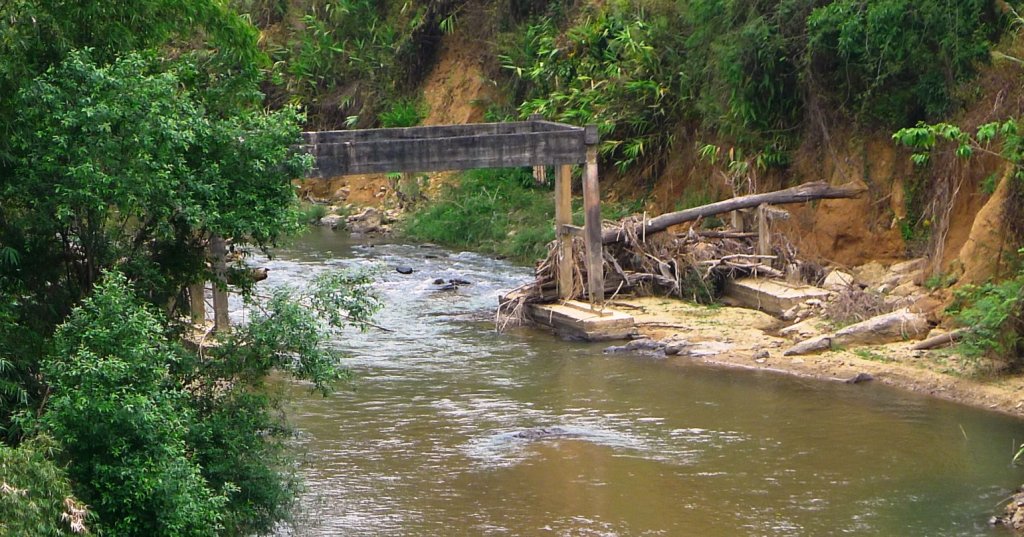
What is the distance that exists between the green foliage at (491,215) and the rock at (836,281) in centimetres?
736

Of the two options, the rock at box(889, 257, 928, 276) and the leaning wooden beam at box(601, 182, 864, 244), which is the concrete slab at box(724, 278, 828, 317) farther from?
the rock at box(889, 257, 928, 276)

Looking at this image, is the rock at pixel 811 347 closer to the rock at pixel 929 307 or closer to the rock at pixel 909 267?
the rock at pixel 929 307

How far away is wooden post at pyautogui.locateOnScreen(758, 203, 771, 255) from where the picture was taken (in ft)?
61.1

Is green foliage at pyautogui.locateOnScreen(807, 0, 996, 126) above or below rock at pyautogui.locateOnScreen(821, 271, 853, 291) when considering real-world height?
above

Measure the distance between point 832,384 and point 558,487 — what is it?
439 cm

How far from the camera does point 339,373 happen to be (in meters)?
9.41

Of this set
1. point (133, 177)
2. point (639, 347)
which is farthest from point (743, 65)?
point (133, 177)

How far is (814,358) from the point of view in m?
15.3

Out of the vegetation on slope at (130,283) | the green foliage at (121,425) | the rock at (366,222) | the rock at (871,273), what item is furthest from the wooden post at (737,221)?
the green foliage at (121,425)

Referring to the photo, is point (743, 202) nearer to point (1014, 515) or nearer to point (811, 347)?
point (811, 347)

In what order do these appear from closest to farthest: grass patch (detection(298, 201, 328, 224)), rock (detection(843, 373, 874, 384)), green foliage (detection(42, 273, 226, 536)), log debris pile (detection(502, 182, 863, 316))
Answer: green foliage (detection(42, 273, 226, 536)) → rock (detection(843, 373, 874, 384)) → log debris pile (detection(502, 182, 863, 316)) → grass patch (detection(298, 201, 328, 224))

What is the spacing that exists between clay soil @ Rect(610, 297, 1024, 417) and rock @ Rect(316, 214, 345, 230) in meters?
12.4

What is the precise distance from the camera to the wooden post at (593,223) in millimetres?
17719

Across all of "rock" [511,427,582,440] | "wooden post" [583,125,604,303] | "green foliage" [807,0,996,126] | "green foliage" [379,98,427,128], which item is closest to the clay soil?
"wooden post" [583,125,604,303]
